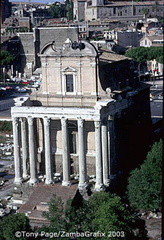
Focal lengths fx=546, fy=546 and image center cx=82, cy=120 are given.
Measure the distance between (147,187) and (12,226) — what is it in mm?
8405

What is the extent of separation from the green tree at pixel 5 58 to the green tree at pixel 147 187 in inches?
2698

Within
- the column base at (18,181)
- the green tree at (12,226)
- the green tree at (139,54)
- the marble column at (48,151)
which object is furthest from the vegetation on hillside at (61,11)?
the green tree at (12,226)

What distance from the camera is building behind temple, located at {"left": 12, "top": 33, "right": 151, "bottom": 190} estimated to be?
107ft

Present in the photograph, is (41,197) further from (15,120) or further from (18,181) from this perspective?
(15,120)

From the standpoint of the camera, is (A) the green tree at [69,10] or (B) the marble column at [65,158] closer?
(B) the marble column at [65,158]

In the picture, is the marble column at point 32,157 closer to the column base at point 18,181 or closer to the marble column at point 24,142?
the column base at point 18,181

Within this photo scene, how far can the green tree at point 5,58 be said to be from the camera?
9688 centimetres

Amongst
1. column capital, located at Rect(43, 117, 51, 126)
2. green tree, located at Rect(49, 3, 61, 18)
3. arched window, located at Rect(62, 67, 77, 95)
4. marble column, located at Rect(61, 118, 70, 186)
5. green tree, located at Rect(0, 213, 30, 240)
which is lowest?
green tree, located at Rect(0, 213, 30, 240)

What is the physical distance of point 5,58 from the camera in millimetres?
97438

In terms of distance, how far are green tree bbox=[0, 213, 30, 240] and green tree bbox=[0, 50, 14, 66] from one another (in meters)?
72.0

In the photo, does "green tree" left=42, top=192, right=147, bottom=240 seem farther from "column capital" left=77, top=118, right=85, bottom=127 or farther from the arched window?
the arched window

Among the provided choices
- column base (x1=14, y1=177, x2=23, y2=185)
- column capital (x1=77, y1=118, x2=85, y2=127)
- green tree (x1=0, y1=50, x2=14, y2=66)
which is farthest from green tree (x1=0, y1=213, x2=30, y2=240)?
green tree (x1=0, y1=50, x2=14, y2=66)

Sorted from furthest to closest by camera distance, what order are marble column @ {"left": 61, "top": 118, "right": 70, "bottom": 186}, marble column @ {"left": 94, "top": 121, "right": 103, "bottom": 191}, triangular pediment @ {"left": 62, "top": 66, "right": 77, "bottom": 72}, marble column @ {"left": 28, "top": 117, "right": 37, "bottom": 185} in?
triangular pediment @ {"left": 62, "top": 66, "right": 77, "bottom": 72} → marble column @ {"left": 28, "top": 117, "right": 37, "bottom": 185} → marble column @ {"left": 61, "top": 118, "right": 70, "bottom": 186} → marble column @ {"left": 94, "top": 121, "right": 103, "bottom": 191}

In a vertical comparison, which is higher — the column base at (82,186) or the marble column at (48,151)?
the marble column at (48,151)
